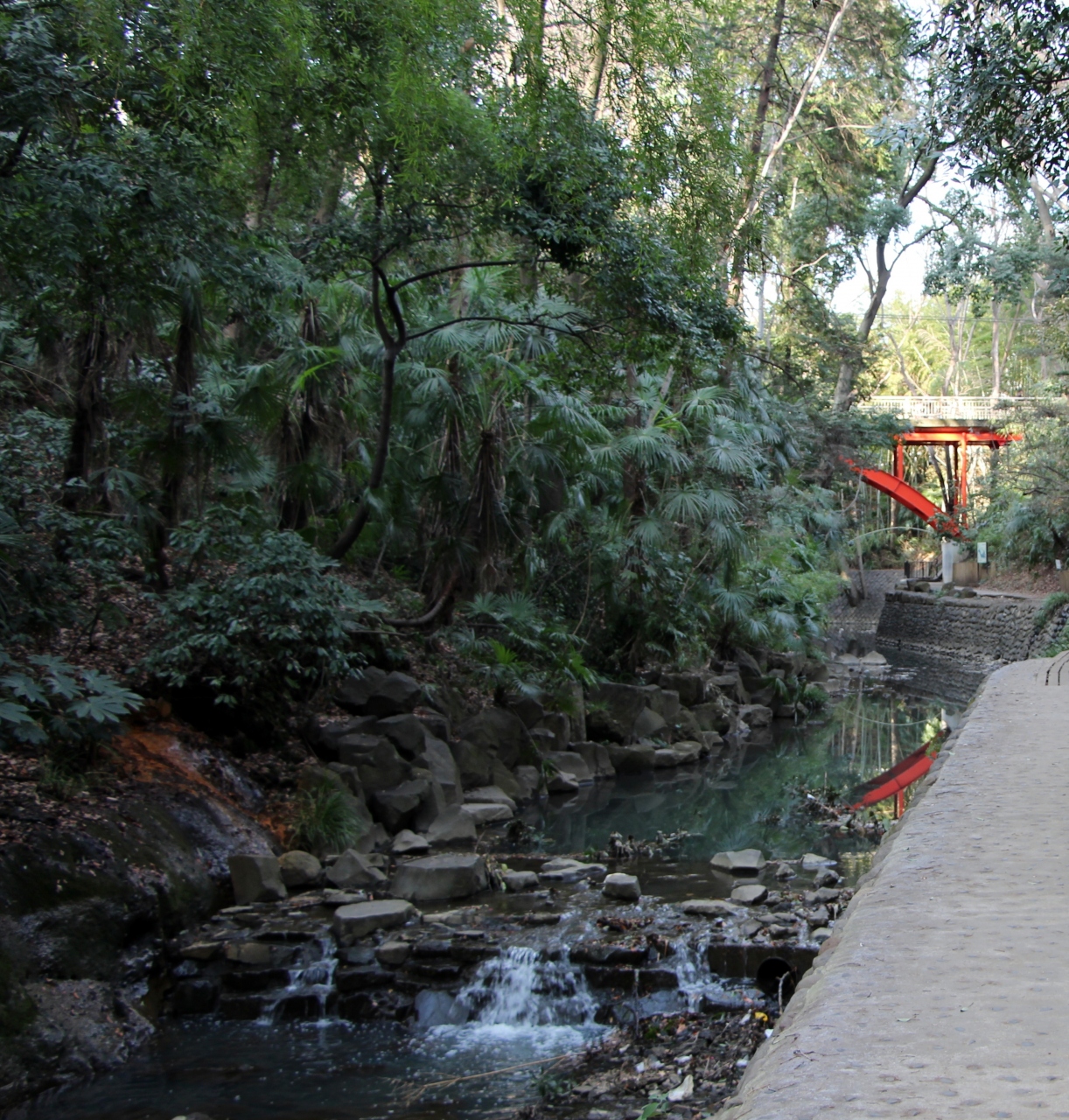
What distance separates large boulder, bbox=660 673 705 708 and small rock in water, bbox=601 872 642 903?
8.48m

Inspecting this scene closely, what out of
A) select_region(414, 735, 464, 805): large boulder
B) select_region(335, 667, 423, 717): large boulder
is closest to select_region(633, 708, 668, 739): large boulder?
select_region(414, 735, 464, 805): large boulder

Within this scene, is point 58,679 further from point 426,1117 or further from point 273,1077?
point 426,1117

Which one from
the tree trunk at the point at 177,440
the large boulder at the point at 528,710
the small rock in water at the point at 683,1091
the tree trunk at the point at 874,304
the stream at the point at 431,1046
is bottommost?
the stream at the point at 431,1046

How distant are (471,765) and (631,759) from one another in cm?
307

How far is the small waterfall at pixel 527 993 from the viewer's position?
6.74 meters

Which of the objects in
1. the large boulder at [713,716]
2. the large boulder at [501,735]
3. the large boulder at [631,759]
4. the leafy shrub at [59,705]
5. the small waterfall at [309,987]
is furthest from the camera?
the large boulder at [713,716]

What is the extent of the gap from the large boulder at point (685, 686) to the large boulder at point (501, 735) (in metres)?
4.12

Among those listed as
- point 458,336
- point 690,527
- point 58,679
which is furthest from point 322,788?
point 690,527

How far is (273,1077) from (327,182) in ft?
28.2

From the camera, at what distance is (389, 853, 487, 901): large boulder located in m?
8.37

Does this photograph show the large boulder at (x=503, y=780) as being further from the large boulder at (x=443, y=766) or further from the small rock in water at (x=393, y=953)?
the small rock in water at (x=393, y=953)

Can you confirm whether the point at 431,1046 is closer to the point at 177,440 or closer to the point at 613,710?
the point at 177,440

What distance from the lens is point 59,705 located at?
7.43 meters

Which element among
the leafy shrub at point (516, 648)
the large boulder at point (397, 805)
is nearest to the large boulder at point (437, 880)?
the large boulder at point (397, 805)
